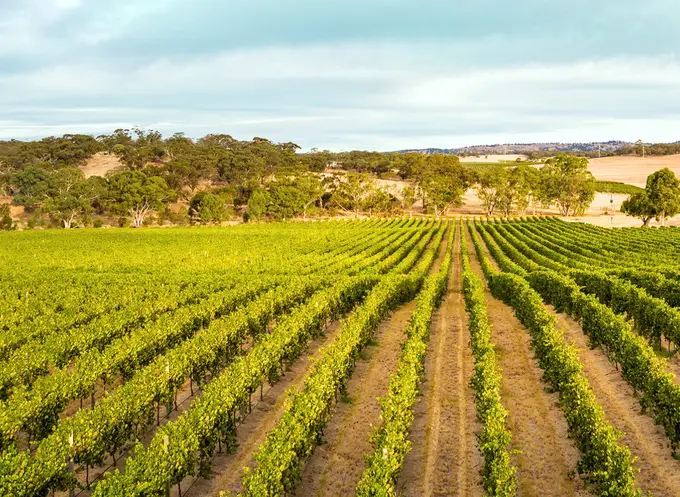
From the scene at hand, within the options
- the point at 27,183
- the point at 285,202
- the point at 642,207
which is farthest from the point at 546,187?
the point at 27,183

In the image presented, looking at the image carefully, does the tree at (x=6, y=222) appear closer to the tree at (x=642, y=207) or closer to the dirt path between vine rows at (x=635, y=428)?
the dirt path between vine rows at (x=635, y=428)

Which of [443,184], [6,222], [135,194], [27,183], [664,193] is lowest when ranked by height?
[6,222]

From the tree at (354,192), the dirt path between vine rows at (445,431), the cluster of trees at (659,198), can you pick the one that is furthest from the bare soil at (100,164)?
the dirt path between vine rows at (445,431)

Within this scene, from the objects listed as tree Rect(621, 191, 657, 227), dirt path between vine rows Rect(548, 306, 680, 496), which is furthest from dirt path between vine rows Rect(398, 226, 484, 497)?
tree Rect(621, 191, 657, 227)

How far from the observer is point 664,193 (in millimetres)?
77938

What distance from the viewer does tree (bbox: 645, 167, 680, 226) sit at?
77.9m

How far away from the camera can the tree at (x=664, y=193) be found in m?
77.9

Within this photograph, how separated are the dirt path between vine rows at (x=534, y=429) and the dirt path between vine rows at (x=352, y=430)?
3.62 meters

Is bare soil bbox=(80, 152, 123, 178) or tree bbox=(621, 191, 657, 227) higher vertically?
bare soil bbox=(80, 152, 123, 178)

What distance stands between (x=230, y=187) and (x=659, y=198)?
266ft

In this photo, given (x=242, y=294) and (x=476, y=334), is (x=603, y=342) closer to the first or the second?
(x=476, y=334)

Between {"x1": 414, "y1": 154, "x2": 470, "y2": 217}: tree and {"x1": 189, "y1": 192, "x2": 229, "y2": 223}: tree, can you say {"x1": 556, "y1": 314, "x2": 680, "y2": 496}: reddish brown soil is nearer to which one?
{"x1": 189, "y1": 192, "x2": 229, "y2": 223}: tree

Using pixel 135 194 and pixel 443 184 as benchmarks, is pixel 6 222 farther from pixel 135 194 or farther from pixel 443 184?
pixel 443 184

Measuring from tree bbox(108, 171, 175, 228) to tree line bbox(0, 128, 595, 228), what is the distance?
0.61 feet
